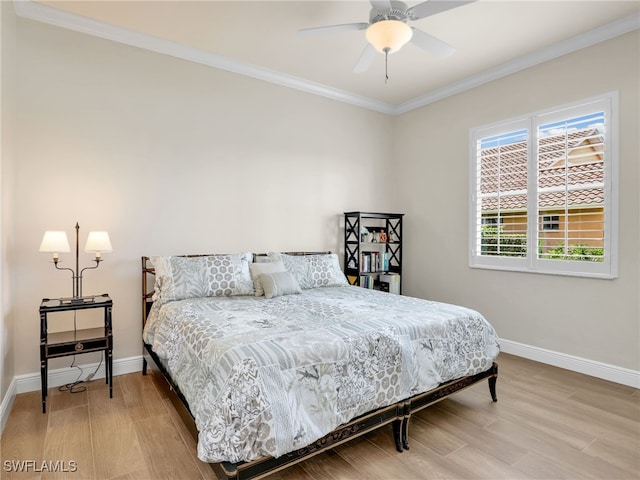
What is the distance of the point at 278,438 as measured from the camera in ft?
5.31

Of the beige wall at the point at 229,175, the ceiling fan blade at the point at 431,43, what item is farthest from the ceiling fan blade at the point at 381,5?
the beige wall at the point at 229,175

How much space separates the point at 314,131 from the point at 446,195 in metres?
1.86

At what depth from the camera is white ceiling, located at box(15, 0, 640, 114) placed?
287cm

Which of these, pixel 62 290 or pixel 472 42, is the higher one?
pixel 472 42

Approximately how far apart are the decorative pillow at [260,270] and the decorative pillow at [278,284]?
0.04m

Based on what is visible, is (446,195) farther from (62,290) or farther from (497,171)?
(62,290)

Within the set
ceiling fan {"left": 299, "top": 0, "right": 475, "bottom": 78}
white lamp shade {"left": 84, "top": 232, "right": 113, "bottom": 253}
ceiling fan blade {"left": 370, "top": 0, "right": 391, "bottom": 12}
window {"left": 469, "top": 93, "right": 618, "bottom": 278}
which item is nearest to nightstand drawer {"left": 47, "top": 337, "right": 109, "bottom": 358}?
white lamp shade {"left": 84, "top": 232, "right": 113, "bottom": 253}

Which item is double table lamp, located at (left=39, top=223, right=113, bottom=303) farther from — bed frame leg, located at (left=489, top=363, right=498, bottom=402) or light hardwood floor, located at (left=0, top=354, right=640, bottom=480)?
bed frame leg, located at (left=489, top=363, right=498, bottom=402)

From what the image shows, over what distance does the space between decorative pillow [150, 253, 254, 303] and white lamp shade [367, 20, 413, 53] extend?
2147 millimetres

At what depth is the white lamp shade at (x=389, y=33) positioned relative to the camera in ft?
7.48

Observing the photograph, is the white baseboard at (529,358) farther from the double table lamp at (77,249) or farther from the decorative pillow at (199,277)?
the decorative pillow at (199,277)

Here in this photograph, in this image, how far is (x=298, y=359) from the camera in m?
1.80

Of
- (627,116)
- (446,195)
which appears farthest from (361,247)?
(627,116)
